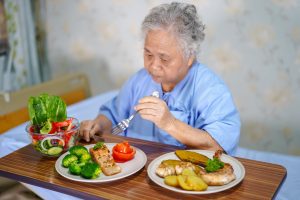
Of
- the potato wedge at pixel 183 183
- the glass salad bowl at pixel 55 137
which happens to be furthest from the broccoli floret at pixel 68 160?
the potato wedge at pixel 183 183

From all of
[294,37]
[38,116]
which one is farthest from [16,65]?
[294,37]

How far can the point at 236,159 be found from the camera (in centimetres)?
133

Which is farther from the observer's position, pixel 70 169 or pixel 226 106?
pixel 226 106

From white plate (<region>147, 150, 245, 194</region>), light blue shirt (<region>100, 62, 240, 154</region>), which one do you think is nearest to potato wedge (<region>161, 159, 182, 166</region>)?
white plate (<region>147, 150, 245, 194</region>)

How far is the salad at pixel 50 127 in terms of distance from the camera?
1.38 metres

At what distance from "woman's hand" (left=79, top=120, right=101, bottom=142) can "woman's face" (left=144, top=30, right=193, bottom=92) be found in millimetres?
342

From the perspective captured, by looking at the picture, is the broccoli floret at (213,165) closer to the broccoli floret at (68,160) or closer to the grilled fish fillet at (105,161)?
the grilled fish fillet at (105,161)

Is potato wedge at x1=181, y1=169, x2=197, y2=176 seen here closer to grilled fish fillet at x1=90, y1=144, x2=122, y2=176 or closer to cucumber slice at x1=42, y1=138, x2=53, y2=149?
grilled fish fillet at x1=90, y1=144, x2=122, y2=176

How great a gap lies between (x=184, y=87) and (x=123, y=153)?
0.56 m

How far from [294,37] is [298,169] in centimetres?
91

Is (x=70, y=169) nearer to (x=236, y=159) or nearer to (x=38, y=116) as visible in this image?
(x=38, y=116)

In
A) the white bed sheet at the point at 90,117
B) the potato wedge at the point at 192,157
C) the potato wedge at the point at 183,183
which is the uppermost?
the potato wedge at the point at 183,183

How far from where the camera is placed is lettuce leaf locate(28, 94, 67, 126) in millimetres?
1424

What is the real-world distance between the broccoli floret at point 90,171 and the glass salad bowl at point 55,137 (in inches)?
8.2
